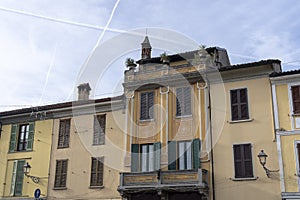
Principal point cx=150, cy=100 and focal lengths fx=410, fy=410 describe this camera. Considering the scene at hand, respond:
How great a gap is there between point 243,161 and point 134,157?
6195 millimetres

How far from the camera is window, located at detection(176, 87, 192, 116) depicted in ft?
77.0

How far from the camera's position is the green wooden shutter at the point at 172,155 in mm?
22516

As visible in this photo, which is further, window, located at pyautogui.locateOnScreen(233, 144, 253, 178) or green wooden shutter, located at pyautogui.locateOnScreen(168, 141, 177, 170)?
green wooden shutter, located at pyautogui.locateOnScreen(168, 141, 177, 170)

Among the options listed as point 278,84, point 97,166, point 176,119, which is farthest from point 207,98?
point 97,166

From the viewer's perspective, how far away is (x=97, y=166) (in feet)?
82.4

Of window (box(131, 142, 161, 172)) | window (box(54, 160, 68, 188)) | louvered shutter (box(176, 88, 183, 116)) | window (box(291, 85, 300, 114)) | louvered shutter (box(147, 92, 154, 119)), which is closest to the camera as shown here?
window (box(291, 85, 300, 114))

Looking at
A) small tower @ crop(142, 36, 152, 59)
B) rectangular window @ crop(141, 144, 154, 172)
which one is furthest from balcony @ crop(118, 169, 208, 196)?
small tower @ crop(142, 36, 152, 59)

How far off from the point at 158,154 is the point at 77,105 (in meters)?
7.00

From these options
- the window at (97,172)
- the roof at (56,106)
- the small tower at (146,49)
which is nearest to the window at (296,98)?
the small tower at (146,49)

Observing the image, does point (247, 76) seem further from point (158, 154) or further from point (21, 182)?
point (21, 182)

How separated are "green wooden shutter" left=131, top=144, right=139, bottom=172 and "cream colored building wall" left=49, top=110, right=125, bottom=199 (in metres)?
0.99

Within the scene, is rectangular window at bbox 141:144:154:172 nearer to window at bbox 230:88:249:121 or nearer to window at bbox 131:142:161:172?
window at bbox 131:142:161:172

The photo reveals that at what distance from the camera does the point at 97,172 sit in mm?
24953

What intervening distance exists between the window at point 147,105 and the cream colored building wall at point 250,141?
3.82 m
